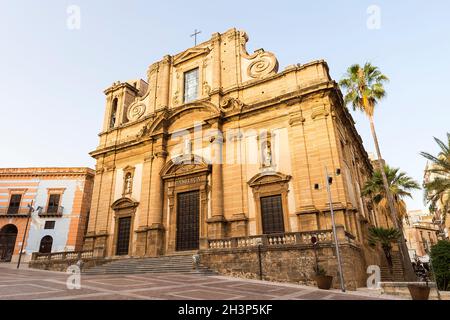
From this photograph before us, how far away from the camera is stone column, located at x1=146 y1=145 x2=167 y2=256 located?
20984 mm

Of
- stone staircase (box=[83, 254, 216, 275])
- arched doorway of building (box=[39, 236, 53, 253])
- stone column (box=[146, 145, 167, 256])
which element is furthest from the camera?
arched doorway of building (box=[39, 236, 53, 253])

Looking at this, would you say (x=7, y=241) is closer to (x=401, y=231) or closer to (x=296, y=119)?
(x=296, y=119)

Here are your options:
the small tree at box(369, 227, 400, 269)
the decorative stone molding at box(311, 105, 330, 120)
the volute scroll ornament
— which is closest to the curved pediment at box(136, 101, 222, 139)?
the volute scroll ornament

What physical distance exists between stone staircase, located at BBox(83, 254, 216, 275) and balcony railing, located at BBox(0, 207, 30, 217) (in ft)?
56.1

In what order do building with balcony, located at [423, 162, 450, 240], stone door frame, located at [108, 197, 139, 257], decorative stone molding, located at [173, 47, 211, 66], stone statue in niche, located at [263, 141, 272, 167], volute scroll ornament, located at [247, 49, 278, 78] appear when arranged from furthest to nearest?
1. decorative stone molding, located at [173, 47, 211, 66]
2. stone door frame, located at [108, 197, 139, 257]
3. building with balcony, located at [423, 162, 450, 240]
4. volute scroll ornament, located at [247, 49, 278, 78]
5. stone statue in niche, located at [263, 141, 272, 167]

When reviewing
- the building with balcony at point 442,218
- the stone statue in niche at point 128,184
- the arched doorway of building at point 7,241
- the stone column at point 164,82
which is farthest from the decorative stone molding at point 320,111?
the arched doorway of building at point 7,241

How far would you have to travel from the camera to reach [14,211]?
31.3m

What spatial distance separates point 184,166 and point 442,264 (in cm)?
1639

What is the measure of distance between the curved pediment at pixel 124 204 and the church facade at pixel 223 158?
11cm

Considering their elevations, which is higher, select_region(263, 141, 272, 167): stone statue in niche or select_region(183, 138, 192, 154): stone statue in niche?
select_region(183, 138, 192, 154): stone statue in niche

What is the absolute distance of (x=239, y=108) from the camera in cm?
2159

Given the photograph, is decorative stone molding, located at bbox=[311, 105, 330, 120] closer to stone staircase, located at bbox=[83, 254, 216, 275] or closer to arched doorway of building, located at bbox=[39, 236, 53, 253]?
stone staircase, located at bbox=[83, 254, 216, 275]

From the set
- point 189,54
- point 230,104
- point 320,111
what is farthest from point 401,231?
point 189,54
